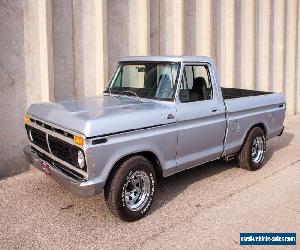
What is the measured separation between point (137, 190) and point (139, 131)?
2.64ft

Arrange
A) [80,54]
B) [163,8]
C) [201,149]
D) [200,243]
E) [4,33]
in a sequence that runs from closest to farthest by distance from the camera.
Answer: [200,243], [201,149], [4,33], [80,54], [163,8]

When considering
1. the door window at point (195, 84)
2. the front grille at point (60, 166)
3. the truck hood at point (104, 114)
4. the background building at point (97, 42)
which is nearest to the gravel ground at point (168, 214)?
the front grille at point (60, 166)

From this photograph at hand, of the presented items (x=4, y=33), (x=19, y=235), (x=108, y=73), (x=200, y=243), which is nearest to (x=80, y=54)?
(x=108, y=73)

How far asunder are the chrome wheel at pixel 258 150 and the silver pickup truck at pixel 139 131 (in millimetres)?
223

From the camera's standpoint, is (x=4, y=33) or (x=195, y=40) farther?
(x=195, y=40)

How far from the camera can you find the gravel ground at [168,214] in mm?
4258

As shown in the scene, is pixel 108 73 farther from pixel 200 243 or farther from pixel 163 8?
pixel 200 243

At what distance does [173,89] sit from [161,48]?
432 cm

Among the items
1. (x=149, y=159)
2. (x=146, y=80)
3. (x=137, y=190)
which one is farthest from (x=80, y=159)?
(x=146, y=80)

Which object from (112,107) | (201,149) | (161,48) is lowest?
(201,149)

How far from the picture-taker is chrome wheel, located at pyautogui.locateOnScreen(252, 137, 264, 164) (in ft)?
22.6

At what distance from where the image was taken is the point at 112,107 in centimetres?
493

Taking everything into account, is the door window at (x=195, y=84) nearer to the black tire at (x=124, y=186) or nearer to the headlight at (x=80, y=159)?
the black tire at (x=124, y=186)

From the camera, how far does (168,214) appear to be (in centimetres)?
495
